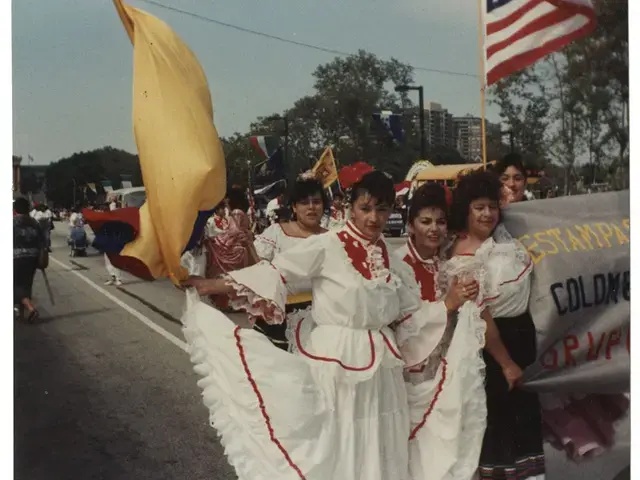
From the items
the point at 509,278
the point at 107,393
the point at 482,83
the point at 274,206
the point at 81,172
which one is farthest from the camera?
the point at 274,206

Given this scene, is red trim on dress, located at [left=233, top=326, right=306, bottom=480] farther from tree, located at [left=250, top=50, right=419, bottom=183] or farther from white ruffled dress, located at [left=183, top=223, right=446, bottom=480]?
tree, located at [left=250, top=50, right=419, bottom=183]

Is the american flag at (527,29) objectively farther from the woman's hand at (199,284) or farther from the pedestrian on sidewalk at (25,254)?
the pedestrian on sidewalk at (25,254)

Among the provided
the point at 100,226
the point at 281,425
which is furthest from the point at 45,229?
the point at 281,425

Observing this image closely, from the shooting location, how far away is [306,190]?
13.3 feet

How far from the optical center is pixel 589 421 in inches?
133

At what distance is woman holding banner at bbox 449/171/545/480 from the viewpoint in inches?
120

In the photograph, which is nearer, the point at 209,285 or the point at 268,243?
the point at 209,285

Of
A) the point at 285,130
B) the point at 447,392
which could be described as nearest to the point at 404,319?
the point at 447,392

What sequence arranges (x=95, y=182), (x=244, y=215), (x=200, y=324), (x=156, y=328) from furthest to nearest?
(x=156, y=328)
(x=244, y=215)
(x=95, y=182)
(x=200, y=324)

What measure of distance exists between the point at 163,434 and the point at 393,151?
2.25 meters

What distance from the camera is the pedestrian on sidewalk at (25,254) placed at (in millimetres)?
3434

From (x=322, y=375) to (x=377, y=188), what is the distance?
82cm

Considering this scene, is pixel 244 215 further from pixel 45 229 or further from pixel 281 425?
pixel 281 425

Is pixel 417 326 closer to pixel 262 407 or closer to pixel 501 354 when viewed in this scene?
pixel 501 354
